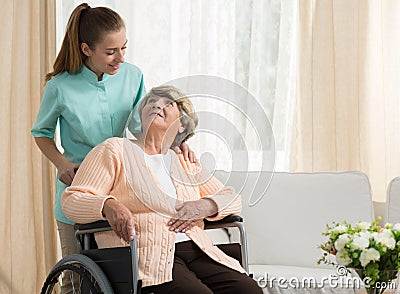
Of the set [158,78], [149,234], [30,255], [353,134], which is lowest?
[30,255]

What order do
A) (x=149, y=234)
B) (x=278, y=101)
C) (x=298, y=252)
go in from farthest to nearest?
(x=278, y=101)
(x=298, y=252)
(x=149, y=234)

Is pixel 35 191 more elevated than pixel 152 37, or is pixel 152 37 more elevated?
pixel 152 37

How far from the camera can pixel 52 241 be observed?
12.5 ft

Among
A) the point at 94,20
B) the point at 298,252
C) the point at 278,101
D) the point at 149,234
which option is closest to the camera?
the point at 149,234

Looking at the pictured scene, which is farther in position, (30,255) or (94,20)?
(30,255)

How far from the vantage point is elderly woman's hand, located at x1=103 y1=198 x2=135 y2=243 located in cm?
217

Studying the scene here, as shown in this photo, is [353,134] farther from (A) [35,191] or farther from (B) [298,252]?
(A) [35,191]

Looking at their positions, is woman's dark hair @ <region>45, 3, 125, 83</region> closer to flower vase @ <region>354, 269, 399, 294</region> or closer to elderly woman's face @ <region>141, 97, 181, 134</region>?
elderly woman's face @ <region>141, 97, 181, 134</region>

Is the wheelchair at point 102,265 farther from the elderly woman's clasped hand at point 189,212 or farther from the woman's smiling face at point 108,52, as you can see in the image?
the woman's smiling face at point 108,52

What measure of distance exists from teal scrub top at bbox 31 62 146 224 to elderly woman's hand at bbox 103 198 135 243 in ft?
1.42

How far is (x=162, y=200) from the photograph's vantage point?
2.34 meters

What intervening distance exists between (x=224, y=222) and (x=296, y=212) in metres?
0.91

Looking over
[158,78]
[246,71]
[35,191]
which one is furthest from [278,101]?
[35,191]

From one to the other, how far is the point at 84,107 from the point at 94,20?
0.31m
